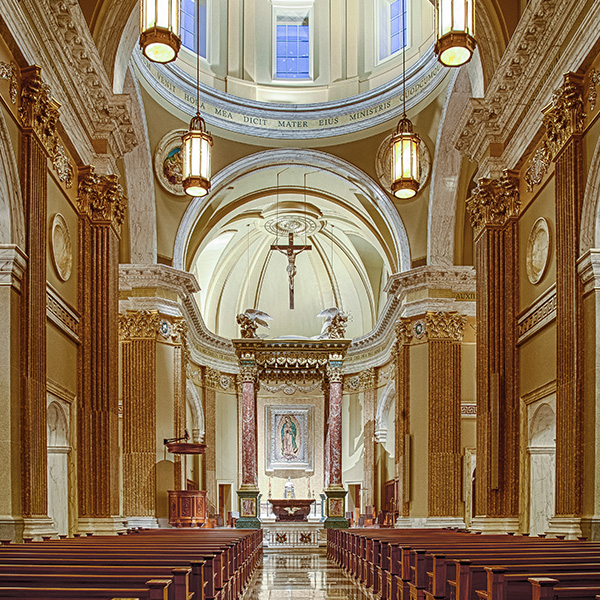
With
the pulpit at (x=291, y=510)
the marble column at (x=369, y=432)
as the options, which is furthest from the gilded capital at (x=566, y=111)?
the pulpit at (x=291, y=510)

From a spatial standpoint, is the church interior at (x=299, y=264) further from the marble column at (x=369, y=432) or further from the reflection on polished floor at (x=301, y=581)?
the reflection on polished floor at (x=301, y=581)

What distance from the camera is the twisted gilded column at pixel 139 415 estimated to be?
61.8 ft

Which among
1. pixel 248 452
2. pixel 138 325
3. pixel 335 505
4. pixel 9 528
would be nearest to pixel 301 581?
pixel 9 528

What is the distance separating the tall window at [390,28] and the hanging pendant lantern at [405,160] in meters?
10.8

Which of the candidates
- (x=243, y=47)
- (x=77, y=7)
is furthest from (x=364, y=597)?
(x=243, y=47)

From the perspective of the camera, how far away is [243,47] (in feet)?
72.3

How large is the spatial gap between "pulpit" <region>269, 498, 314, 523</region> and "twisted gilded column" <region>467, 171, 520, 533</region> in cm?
1407

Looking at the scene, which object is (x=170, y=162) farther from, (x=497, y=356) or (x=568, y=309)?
(x=568, y=309)

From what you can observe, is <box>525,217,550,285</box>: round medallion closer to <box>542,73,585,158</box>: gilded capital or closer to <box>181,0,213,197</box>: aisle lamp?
<box>542,73,585,158</box>: gilded capital

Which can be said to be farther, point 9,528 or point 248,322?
point 248,322

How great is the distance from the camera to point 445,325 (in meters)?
19.7

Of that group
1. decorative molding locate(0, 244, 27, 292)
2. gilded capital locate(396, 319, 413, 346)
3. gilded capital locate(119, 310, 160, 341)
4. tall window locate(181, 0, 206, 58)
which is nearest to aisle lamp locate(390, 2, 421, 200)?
decorative molding locate(0, 244, 27, 292)

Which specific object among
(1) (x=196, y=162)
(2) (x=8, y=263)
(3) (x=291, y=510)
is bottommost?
(3) (x=291, y=510)

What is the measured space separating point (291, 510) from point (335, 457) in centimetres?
466
